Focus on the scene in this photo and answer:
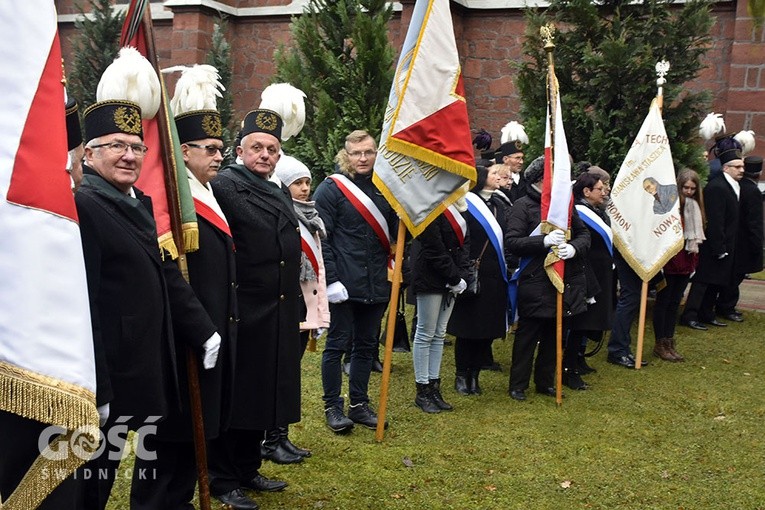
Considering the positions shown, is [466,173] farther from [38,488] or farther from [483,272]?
[38,488]

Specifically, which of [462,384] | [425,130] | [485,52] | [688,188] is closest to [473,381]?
[462,384]

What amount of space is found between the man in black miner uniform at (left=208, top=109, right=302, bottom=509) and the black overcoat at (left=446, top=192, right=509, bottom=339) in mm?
2636

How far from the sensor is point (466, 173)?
A: 6.33 metres

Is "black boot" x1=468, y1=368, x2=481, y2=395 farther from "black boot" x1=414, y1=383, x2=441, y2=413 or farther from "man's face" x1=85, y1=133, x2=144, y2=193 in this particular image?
"man's face" x1=85, y1=133, x2=144, y2=193

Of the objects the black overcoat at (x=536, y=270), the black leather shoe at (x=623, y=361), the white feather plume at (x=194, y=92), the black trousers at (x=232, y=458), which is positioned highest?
the white feather plume at (x=194, y=92)

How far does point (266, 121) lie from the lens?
5.00 m

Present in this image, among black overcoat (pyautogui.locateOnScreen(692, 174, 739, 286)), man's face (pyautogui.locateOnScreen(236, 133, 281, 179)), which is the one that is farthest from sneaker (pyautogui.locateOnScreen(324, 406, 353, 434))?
black overcoat (pyautogui.locateOnScreen(692, 174, 739, 286))

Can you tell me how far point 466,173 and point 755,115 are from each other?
8111 millimetres

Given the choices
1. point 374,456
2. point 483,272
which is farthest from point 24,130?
point 483,272

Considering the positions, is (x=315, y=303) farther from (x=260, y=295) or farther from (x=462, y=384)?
(x=462, y=384)

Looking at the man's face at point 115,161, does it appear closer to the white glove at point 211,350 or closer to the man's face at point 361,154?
the white glove at point 211,350

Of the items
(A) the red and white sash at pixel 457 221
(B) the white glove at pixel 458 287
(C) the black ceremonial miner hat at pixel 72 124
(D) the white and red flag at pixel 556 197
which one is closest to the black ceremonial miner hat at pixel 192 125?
(C) the black ceremonial miner hat at pixel 72 124

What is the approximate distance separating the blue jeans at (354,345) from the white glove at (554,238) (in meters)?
1.63

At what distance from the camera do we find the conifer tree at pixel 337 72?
36.3ft
